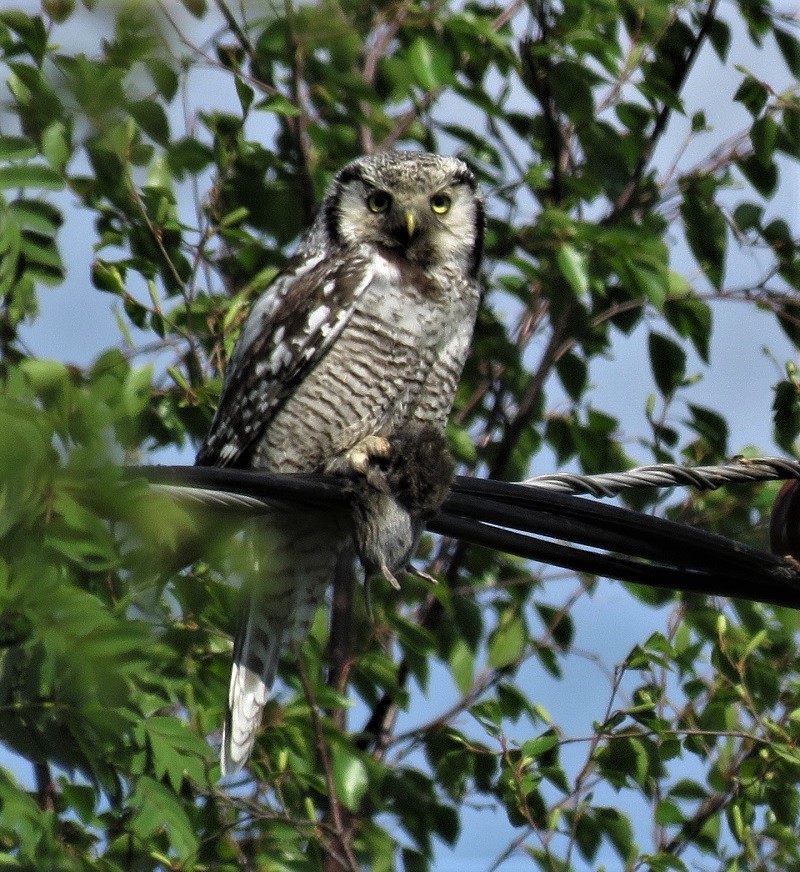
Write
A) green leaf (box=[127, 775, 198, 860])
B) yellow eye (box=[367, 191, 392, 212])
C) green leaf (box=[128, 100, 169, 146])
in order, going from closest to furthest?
green leaf (box=[128, 100, 169, 146]) → green leaf (box=[127, 775, 198, 860]) → yellow eye (box=[367, 191, 392, 212])

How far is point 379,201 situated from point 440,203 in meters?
0.18

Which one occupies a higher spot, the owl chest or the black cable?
the owl chest

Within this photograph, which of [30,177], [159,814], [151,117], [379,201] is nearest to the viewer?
[151,117]

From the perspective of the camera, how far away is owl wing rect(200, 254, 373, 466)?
10.8 ft

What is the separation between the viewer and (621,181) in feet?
14.1

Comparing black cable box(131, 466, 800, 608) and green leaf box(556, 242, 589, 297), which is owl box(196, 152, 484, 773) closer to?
green leaf box(556, 242, 589, 297)

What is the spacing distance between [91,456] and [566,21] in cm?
383

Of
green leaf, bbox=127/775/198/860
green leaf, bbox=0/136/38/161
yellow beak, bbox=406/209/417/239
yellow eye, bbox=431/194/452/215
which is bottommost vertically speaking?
green leaf, bbox=127/775/198/860

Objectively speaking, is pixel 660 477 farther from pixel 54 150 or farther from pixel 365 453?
pixel 54 150

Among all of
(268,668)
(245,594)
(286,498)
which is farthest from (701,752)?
(245,594)

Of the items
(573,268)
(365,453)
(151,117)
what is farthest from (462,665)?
(151,117)

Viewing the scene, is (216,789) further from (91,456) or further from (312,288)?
(91,456)

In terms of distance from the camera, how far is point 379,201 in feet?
11.8

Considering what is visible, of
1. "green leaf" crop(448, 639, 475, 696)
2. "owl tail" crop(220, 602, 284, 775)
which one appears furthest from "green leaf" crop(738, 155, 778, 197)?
"owl tail" crop(220, 602, 284, 775)
